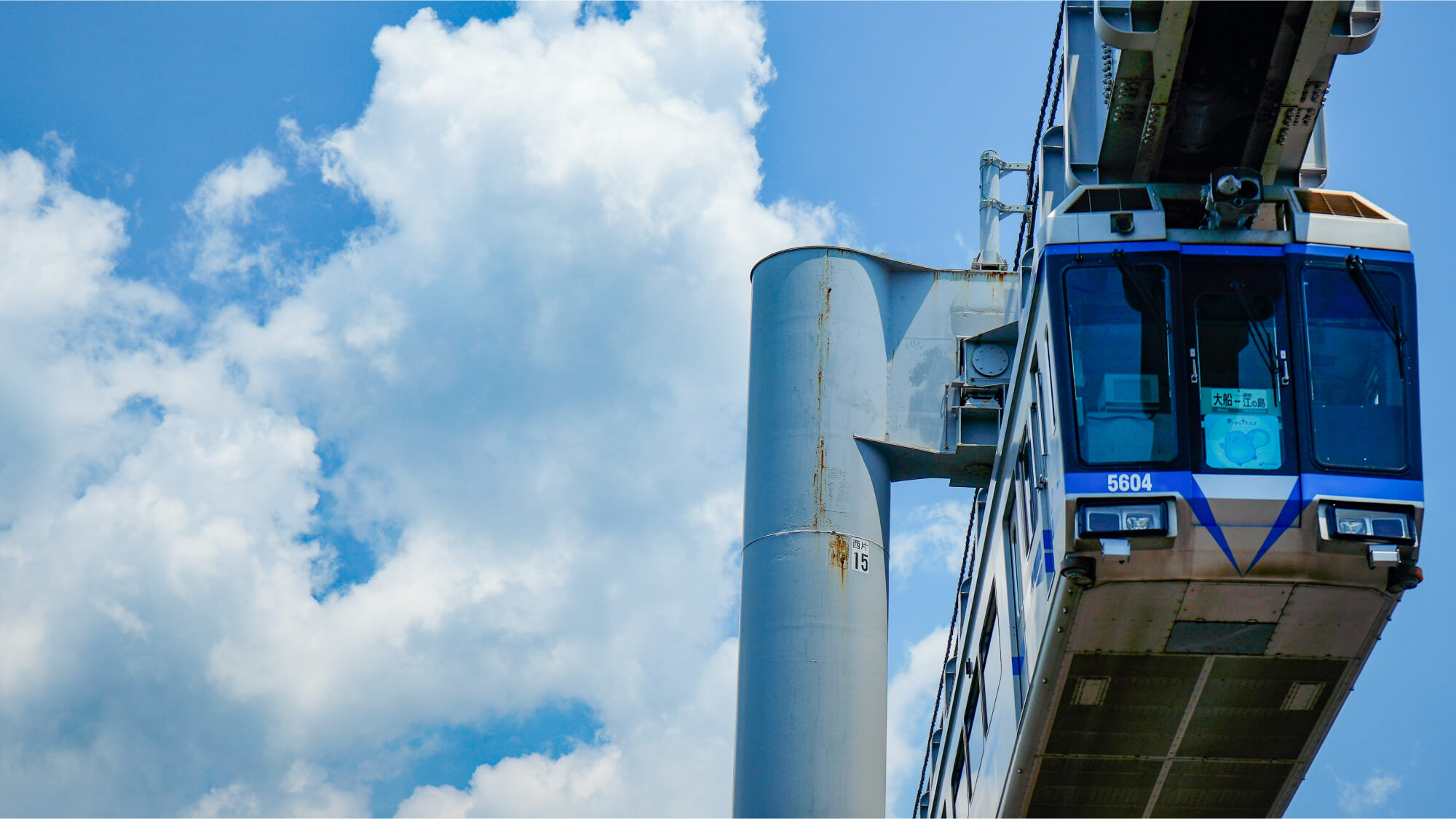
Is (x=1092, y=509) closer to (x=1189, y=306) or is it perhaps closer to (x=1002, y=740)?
(x=1189, y=306)

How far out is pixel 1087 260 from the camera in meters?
14.7

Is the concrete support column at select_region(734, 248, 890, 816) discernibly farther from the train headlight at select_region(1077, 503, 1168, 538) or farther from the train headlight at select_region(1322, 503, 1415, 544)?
the train headlight at select_region(1322, 503, 1415, 544)

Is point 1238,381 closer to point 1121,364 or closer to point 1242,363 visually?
point 1242,363

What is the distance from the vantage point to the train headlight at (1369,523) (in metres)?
13.7

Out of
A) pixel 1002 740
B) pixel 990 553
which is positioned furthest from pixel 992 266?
pixel 1002 740

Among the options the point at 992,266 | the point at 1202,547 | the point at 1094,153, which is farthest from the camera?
the point at 992,266

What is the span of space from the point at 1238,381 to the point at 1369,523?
5.21ft

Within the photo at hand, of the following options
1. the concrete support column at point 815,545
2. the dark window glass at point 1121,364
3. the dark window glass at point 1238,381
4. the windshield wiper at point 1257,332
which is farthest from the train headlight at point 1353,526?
the concrete support column at point 815,545

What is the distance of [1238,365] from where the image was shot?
14.3 meters

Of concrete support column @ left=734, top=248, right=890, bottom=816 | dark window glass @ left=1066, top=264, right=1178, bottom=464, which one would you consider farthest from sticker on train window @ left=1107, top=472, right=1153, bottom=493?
concrete support column @ left=734, top=248, right=890, bottom=816

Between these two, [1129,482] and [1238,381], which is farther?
[1238,381]

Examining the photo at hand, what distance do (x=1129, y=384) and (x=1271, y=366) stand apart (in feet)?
3.98

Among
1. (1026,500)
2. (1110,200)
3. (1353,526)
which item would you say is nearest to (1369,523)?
(1353,526)

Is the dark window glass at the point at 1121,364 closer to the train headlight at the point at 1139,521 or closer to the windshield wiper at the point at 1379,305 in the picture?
the train headlight at the point at 1139,521
